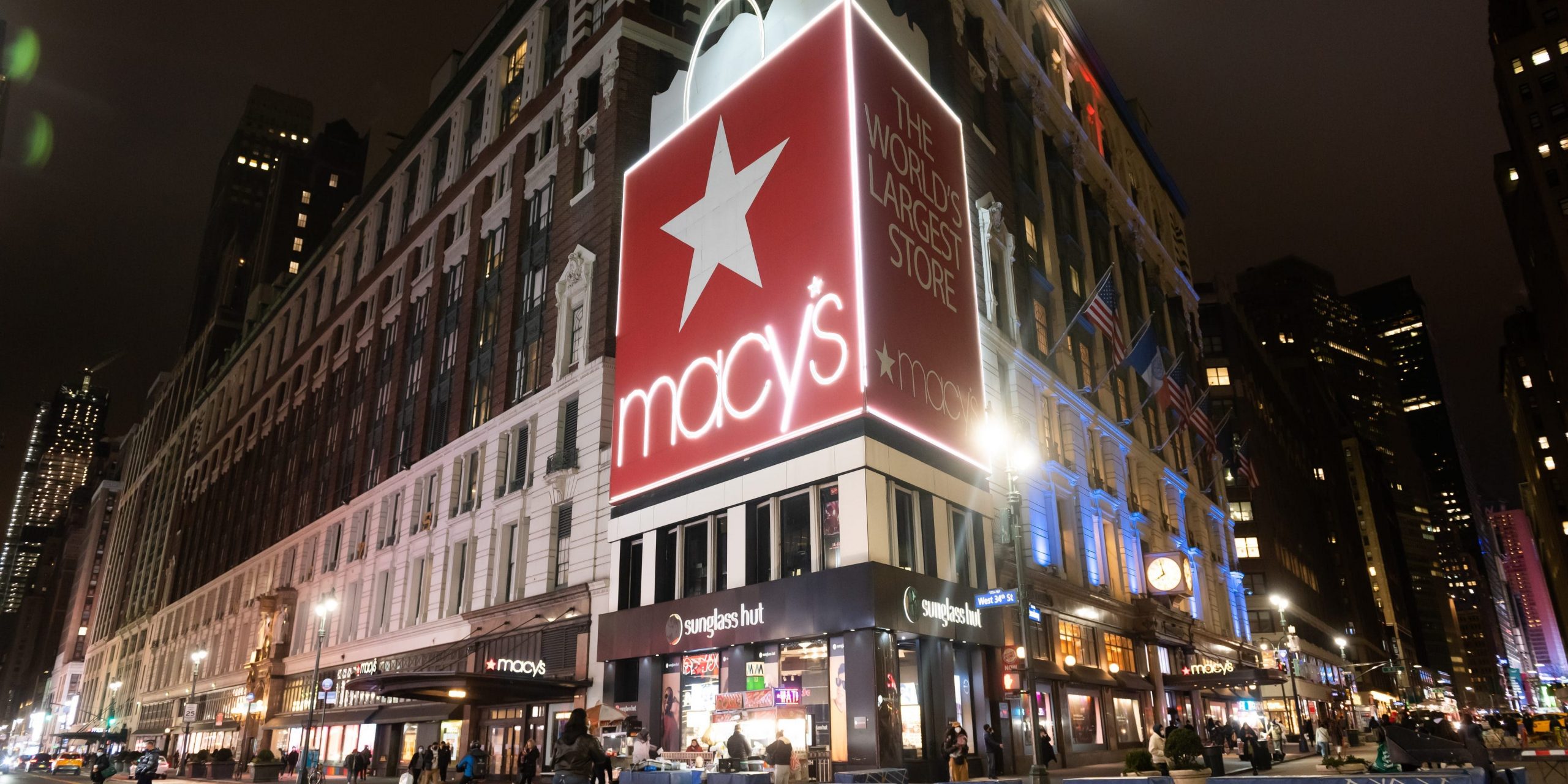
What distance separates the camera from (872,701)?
29.0 metres

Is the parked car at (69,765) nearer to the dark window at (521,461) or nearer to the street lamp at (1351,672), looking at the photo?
the dark window at (521,461)

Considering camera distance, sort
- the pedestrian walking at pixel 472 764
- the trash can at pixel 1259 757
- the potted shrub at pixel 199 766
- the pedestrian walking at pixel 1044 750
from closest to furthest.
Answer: the pedestrian walking at pixel 1044 750 → the pedestrian walking at pixel 472 764 → the trash can at pixel 1259 757 → the potted shrub at pixel 199 766

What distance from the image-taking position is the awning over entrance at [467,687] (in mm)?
32334

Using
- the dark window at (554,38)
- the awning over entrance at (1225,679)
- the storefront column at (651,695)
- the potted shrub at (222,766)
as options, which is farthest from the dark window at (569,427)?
the awning over entrance at (1225,679)

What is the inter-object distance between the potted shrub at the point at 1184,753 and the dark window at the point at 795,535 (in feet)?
47.5

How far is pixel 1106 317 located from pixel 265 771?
44.2m

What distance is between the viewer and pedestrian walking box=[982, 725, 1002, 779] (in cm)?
3288

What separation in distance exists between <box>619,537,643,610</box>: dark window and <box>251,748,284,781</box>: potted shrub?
70.1 feet

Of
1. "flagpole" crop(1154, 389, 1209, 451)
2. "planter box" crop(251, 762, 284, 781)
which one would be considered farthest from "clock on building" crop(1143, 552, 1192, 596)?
"planter box" crop(251, 762, 284, 781)

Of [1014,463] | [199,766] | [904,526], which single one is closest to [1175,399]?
[1014,463]

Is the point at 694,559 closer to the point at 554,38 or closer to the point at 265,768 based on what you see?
the point at 265,768

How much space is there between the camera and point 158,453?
128125mm

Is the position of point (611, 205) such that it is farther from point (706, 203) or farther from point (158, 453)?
point (158, 453)

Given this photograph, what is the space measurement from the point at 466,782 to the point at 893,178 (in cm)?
2559
